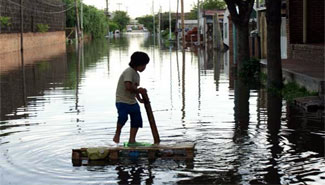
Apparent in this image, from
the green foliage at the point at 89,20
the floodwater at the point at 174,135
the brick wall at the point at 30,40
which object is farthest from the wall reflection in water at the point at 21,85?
the green foliage at the point at 89,20

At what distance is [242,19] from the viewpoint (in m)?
18.4

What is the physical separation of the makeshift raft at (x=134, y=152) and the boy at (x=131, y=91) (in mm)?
458

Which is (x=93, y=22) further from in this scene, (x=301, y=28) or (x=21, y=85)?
(x=21, y=85)

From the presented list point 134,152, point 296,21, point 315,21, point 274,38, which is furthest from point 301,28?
point 134,152

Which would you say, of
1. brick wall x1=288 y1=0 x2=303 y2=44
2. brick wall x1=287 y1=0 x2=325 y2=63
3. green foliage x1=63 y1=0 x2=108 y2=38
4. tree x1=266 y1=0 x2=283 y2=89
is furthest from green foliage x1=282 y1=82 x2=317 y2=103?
green foliage x1=63 y1=0 x2=108 y2=38

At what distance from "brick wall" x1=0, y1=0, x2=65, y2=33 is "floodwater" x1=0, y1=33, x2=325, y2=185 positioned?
26.4m

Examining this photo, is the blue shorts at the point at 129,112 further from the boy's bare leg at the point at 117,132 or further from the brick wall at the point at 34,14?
the brick wall at the point at 34,14

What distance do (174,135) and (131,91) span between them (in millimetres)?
1769

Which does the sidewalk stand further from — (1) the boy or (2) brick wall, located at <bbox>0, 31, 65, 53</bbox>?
(2) brick wall, located at <bbox>0, 31, 65, 53</bbox>

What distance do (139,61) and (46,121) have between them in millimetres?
3840

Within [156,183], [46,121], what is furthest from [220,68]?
[156,183]

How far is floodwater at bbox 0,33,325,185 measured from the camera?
7152 mm

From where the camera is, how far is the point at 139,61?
8328mm

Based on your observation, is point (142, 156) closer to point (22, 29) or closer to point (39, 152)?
point (39, 152)
